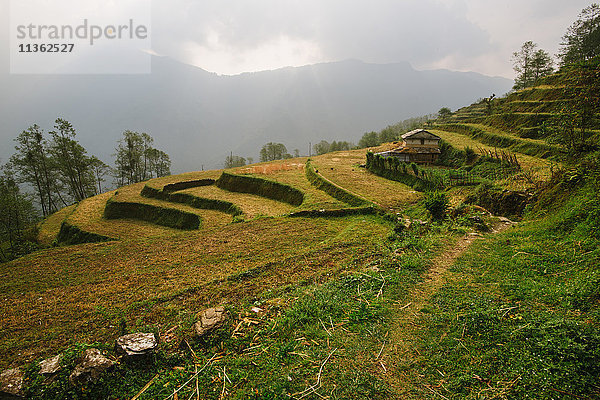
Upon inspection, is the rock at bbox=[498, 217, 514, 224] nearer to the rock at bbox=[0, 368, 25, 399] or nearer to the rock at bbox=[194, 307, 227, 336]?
the rock at bbox=[194, 307, 227, 336]

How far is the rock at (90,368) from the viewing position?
12.3 ft

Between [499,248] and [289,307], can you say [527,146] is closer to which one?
[499,248]

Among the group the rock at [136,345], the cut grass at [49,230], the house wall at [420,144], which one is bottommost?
the cut grass at [49,230]

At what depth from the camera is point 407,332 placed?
4113 millimetres

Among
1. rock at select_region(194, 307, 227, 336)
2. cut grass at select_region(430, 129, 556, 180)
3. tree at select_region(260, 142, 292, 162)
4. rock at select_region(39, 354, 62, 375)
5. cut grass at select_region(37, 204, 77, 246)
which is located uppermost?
tree at select_region(260, 142, 292, 162)

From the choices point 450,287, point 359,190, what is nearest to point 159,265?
point 450,287

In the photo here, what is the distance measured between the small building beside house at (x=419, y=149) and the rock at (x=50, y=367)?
27.0 meters

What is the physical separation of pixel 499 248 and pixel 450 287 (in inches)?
108

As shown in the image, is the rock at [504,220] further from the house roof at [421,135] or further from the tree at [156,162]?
the tree at [156,162]

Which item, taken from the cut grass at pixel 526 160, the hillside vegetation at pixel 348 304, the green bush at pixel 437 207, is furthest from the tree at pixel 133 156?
the cut grass at pixel 526 160

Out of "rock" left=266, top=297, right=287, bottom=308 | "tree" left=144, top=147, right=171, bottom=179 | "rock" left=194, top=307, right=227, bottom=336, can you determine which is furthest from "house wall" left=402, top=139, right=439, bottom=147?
"tree" left=144, top=147, right=171, bottom=179

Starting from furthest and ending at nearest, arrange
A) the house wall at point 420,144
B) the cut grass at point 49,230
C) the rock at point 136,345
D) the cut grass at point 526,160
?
1. the house wall at point 420,144
2. the cut grass at point 49,230
3. the cut grass at point 526,160
4. the rock at point 136,345

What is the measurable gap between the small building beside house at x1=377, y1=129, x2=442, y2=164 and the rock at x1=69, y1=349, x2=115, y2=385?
87.4ft

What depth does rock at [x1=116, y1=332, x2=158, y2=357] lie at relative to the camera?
4129mm
